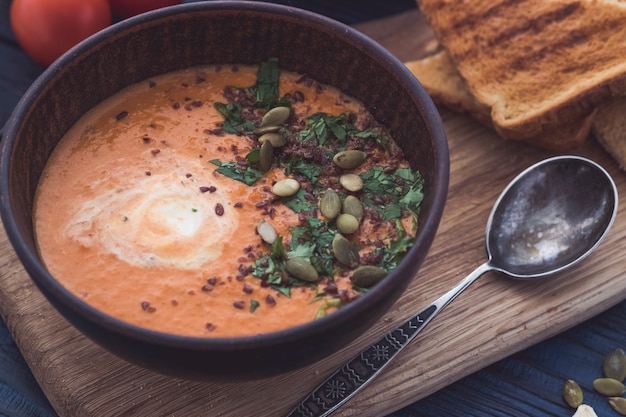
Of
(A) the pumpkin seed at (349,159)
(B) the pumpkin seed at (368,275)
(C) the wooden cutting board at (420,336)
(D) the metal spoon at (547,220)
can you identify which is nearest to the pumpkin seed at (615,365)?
(C) the wooden cutting board at (420,336)

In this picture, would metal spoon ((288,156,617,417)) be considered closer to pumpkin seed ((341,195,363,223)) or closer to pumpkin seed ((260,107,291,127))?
pumpkin seed ((341,195,363,223))

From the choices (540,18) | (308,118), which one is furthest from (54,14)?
(540,18)

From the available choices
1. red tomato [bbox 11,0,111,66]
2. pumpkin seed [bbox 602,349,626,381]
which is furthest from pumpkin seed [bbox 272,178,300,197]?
red tomato [bbox 11,0,111,66]

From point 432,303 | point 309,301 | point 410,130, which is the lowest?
point 432,303

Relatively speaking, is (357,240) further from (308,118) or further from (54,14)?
(54,14)

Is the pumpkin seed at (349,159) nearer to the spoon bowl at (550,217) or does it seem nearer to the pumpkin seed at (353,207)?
the pumpkin seed at (353,207)
